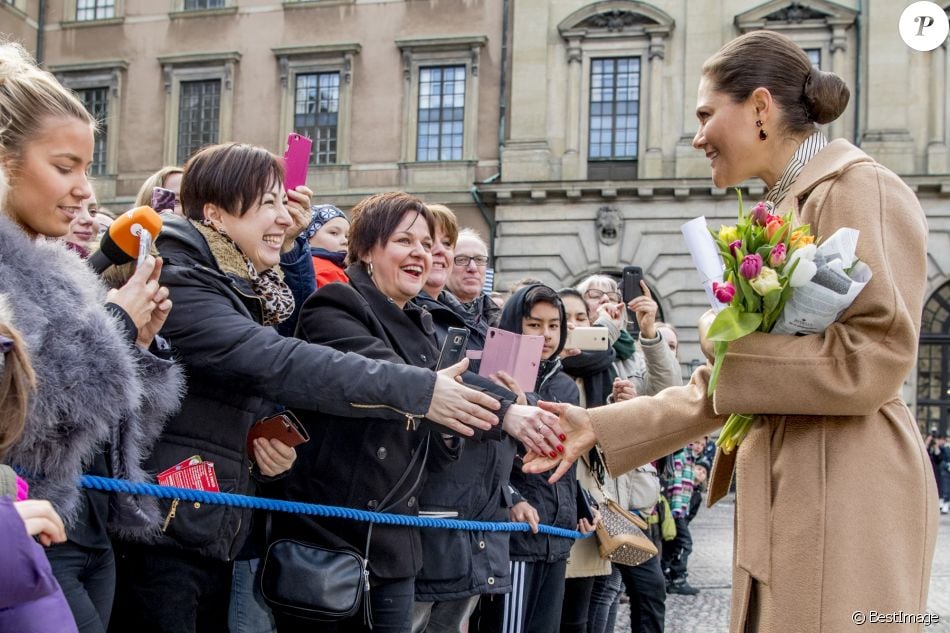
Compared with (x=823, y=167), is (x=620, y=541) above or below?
below

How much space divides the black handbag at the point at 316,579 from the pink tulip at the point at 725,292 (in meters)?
1.47

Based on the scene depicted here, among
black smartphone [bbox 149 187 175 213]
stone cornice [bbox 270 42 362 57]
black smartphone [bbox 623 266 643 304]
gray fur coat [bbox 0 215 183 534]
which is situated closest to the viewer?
gray fur coat [bbox 0 215 183 534]

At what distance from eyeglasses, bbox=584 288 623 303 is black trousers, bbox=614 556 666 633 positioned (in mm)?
1944

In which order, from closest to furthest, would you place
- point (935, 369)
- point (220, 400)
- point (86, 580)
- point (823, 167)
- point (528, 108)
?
point (86, 580) → point (823, 167) → point (220, 400) → point (935, 369) → point (528, 108)

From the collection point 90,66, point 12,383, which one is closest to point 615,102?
point 90,66

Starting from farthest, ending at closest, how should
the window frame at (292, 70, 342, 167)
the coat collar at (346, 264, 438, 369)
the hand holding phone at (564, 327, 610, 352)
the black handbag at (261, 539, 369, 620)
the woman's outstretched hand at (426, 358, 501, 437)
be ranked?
the window frame at (292, 70, 342, 167), the hand holding phone at (564, 327, 610, 352), the coat collar at (346, 264, 438, 369), the black handbag at (261, 539, 369, 620), the woman's outstretched hand at (426, 358, 501, 437)

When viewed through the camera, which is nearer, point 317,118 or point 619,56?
point 619,56

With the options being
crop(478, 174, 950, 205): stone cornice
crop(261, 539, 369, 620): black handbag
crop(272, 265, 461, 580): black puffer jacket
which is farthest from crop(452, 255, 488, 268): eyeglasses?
crop(478, 174, 950, 205): stone cornice

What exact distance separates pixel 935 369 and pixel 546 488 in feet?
71.5

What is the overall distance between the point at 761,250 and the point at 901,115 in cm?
2312

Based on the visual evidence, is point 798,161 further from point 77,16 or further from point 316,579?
point 77,16

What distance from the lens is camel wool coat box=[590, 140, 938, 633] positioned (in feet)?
9.15

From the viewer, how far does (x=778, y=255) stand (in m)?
2.78

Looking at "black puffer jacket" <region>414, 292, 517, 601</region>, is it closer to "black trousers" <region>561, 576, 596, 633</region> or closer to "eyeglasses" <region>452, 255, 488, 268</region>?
"black trousers" <region>561, 576, 596, 633</region>
